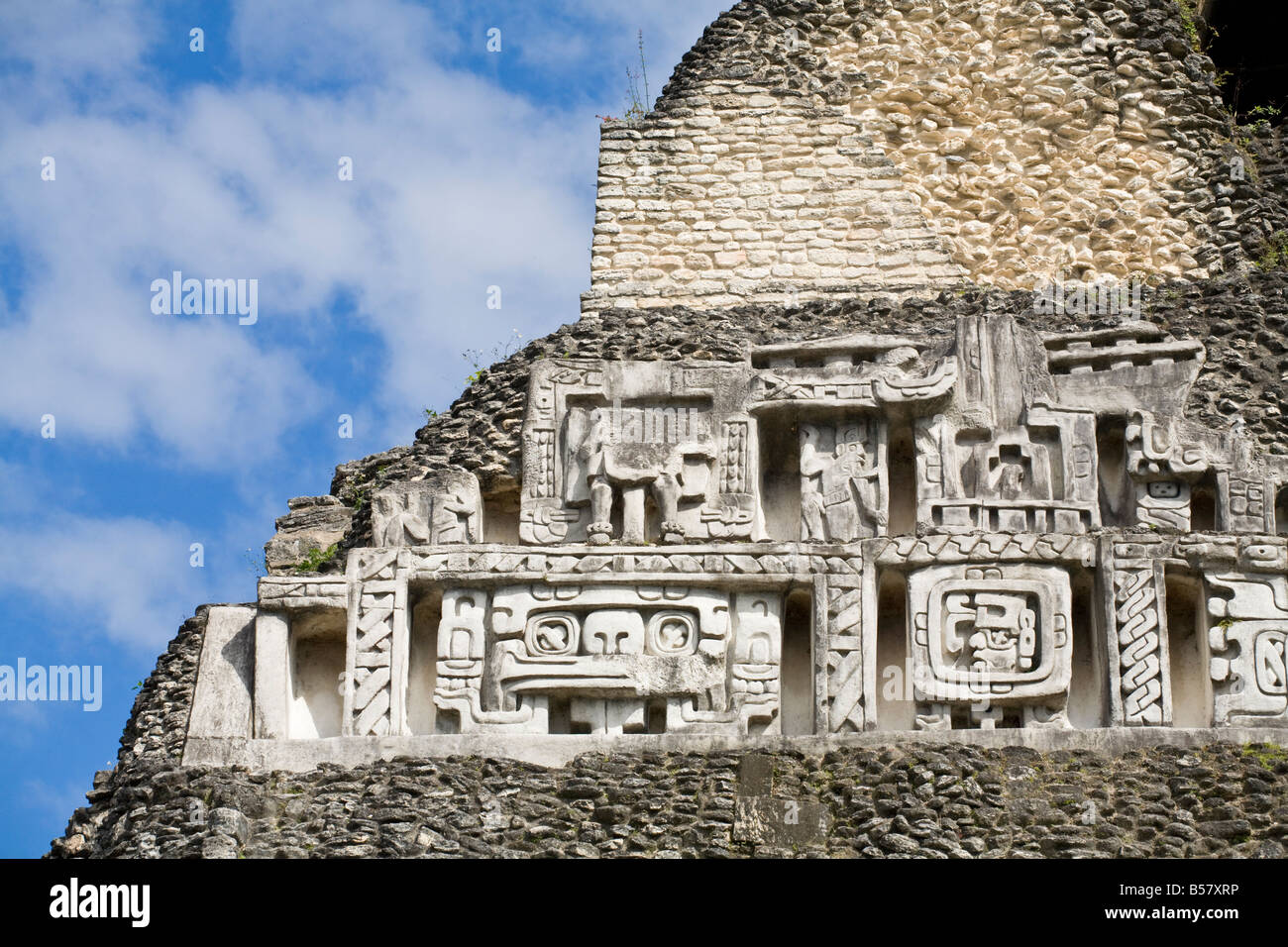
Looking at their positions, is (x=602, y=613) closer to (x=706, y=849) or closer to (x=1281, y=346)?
(x=706, y=849)

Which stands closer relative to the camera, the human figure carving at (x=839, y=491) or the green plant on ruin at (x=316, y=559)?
the human figure carving at (x=839, y=491)

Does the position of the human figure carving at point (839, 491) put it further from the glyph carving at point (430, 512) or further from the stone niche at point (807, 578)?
the glyph carving at point (430, 512)

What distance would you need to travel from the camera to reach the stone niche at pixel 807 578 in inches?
551

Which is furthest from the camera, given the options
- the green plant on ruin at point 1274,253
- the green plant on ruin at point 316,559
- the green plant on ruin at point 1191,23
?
the green plant on ruin at point 1191,23

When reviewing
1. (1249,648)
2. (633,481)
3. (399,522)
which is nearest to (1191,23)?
(1249,648)

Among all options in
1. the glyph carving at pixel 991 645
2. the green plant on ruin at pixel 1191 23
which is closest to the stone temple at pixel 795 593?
the glyph carving at pixel 991 645

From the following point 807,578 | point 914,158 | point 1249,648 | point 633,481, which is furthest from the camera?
point 914,158

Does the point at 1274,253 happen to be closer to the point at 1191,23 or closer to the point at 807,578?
the point at 1191,23

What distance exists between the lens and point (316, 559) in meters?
16.0

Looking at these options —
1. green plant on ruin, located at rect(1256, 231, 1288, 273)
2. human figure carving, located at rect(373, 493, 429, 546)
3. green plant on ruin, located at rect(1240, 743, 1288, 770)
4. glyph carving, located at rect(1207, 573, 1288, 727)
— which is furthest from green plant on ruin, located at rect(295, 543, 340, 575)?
green plant on ruin, located at rect(1256, 231, 1288, 273)

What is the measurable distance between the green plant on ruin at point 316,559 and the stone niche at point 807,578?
0.71 m

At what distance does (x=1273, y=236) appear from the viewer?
17750 mm

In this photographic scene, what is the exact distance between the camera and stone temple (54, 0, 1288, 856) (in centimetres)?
1320

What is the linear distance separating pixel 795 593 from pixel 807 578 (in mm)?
147
